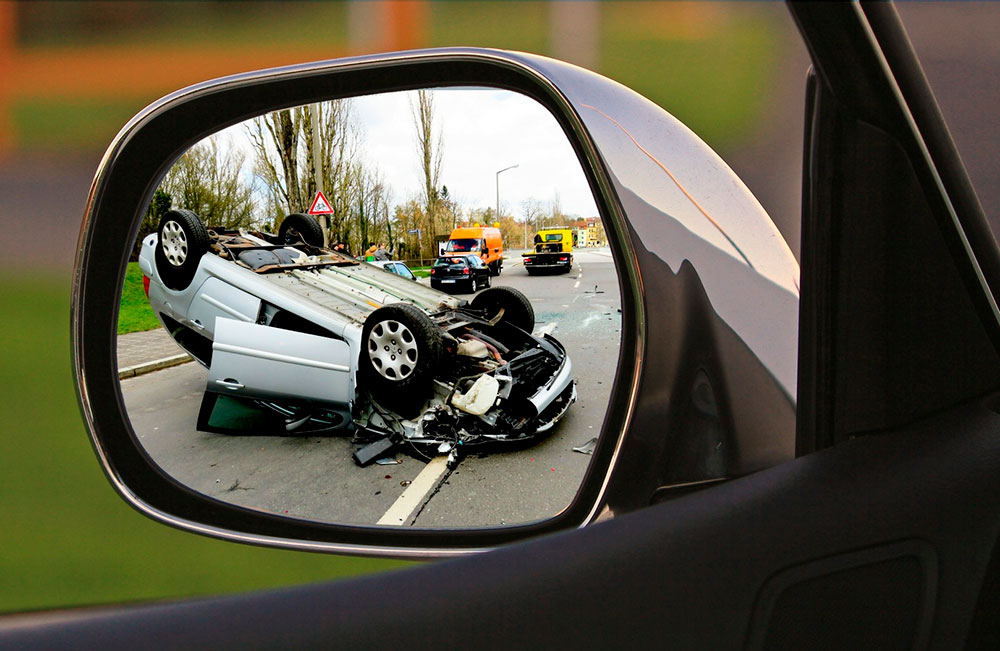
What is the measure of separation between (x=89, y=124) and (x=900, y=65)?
4.16ft

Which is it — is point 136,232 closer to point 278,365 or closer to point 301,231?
point 278,365

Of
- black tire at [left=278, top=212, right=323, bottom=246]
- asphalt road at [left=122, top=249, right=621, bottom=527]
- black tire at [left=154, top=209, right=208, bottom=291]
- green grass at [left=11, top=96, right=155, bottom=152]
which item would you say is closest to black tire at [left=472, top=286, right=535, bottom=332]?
black tire at [left=278, top=212, right=323, bottom=246]

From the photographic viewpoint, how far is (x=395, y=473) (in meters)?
2.08

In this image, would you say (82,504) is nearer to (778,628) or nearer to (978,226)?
(778,628)

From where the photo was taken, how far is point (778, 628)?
78 cm

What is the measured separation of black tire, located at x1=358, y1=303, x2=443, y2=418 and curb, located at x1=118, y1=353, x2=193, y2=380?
158 cm

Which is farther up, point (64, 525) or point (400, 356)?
point (64, 525)

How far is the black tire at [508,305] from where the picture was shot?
502 cm

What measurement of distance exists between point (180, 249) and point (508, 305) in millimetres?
3093

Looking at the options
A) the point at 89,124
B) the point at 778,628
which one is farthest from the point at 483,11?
the point at 778,628

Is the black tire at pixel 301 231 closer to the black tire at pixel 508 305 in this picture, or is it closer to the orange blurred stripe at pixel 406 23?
the orange blurred stripe at pixel 406 23

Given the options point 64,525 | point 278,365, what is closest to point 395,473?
point 64,525

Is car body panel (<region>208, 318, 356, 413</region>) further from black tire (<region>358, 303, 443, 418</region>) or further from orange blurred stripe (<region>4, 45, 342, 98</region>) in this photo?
orange blurred stripe (<region>4, 45, 342, 98</region>)

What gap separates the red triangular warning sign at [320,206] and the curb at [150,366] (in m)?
0.80
